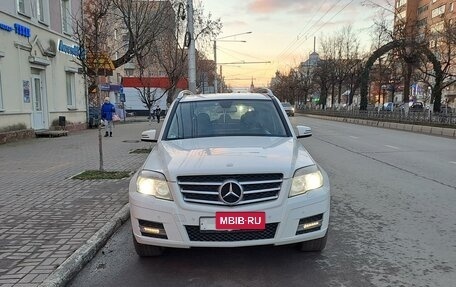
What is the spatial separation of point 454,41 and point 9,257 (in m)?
30.2

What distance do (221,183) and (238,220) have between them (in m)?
0.38

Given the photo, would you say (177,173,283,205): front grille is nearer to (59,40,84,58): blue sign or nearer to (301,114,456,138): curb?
(301,114,456,138): curb

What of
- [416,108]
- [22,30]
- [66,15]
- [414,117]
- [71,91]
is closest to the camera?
[22,30]

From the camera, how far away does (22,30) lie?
18609 millimetres

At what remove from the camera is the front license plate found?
4051 millimetres

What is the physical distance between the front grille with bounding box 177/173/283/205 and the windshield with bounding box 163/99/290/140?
145 centimetres

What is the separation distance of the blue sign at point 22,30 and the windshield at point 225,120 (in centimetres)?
1506

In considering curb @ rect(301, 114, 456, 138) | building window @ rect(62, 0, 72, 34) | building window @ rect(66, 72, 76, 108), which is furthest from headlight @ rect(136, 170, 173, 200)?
building window @ rect(66, 72, 76, 108)

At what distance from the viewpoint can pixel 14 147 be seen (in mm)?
15531

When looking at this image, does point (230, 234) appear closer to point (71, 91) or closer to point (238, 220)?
point (238, 220)

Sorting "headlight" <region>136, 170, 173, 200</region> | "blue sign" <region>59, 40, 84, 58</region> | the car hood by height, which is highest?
"blue sign" <region>59, 40, 84, 58</region>

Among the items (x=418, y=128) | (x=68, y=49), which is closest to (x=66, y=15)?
(x=68, y=49)

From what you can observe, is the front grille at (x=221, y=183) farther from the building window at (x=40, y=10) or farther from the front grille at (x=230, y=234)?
the building window at (x=40, y=10)

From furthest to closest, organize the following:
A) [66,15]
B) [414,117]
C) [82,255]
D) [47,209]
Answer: [414,117]
[66,15]
[47,209]
[82,255]
